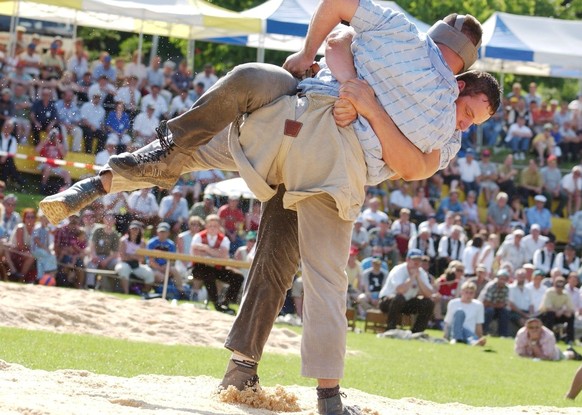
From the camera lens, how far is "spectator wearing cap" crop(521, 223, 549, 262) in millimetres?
20172

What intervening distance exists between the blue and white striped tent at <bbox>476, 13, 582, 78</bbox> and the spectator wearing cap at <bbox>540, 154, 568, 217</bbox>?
6.96ft

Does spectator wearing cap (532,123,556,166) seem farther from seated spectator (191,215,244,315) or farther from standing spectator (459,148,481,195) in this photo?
seated spectator (191,215,244,315)

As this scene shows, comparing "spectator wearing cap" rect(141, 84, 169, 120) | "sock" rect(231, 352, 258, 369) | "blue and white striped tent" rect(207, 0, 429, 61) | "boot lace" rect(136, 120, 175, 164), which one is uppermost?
"blue and white striped tent" rect(207, 0, 429, 61)

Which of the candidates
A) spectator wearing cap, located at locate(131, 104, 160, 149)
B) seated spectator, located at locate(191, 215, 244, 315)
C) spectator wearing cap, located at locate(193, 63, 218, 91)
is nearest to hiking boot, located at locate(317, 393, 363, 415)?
seated spectator, located at locate(191, 215, 244, 315)

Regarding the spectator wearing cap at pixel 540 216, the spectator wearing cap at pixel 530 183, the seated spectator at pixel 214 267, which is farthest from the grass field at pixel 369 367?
the spectator wearing cap at pixel 530 183

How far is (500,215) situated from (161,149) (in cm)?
1700

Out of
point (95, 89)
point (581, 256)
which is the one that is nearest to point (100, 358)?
point (95, 89)

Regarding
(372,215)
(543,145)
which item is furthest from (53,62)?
(543,145)

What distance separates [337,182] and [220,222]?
12.0m

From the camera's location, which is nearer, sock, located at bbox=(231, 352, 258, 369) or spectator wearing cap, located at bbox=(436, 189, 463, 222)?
sock, located at bbox=(231, 352, 258, 369)

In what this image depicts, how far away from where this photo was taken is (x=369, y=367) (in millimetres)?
11055

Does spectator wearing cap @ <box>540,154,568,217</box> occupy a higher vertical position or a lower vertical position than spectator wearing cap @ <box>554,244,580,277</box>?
higher

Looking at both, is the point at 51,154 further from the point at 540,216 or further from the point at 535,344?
the point at 540,216

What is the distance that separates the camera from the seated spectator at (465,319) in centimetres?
1617
